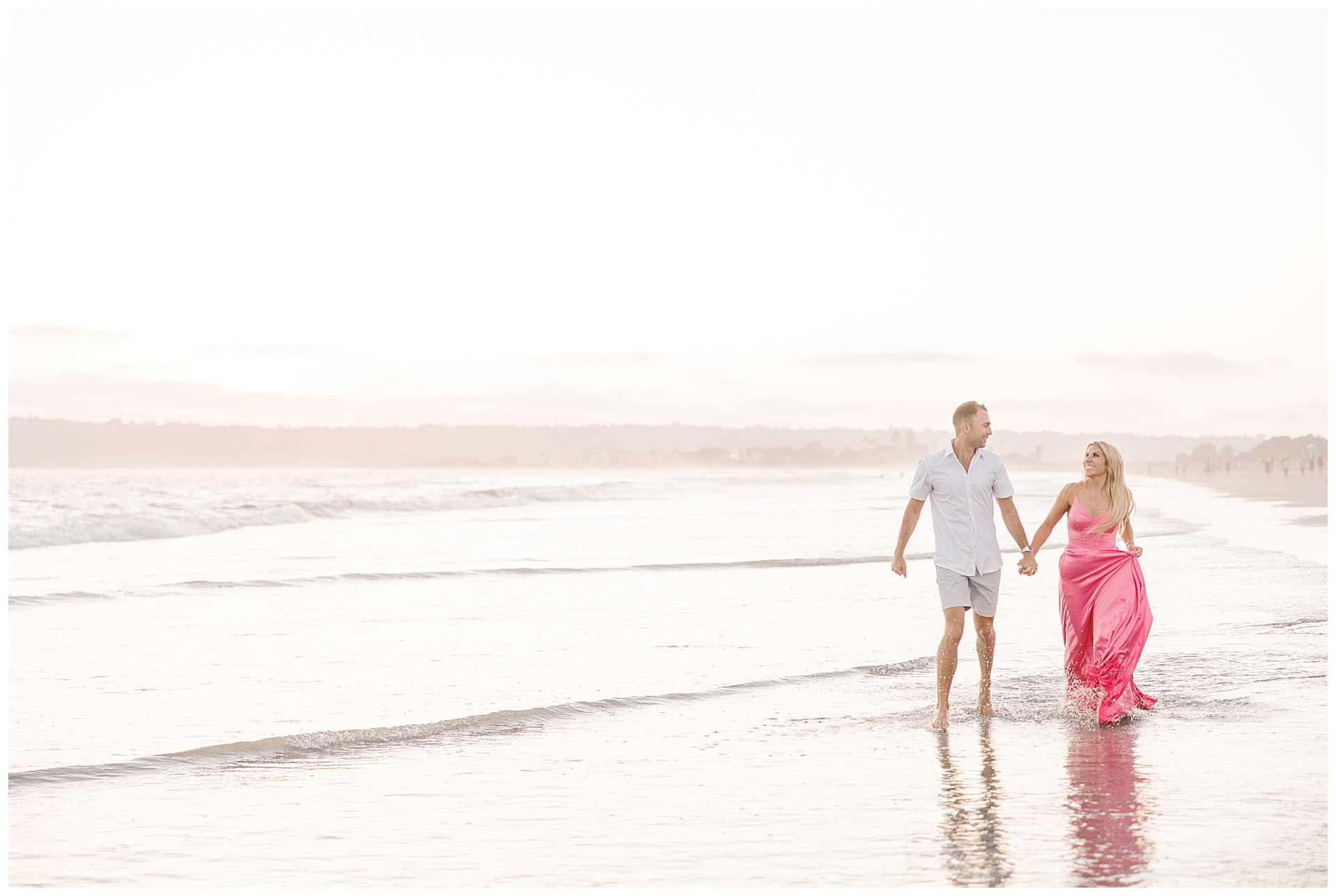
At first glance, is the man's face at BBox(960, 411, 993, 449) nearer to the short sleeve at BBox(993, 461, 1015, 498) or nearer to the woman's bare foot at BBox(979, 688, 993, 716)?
the short sleeve at BBox(993, 461, 1015, 498)

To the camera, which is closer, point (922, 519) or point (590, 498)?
point (922, 519)

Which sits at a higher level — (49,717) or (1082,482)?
(1082,482)

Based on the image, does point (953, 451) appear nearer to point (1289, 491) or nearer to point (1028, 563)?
point (1028, 563)

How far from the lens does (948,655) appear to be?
24.5 feet

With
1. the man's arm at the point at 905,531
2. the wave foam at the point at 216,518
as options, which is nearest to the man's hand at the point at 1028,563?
the man's arm at the point at 905,531

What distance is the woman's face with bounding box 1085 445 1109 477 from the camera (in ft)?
24.5

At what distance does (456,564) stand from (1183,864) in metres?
15.9

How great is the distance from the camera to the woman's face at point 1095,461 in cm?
746

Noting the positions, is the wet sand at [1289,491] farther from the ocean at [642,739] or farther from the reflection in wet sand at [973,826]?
the reflection in wet sand at [973,826]

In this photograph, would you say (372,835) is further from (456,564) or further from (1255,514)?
(1255,514)

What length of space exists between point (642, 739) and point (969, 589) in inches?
89.5

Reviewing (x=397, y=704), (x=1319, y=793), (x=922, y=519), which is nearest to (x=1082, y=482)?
(x=1319, y=793)

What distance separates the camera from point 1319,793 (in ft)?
18.6

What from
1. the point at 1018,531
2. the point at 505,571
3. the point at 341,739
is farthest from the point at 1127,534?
the point at 505,571
